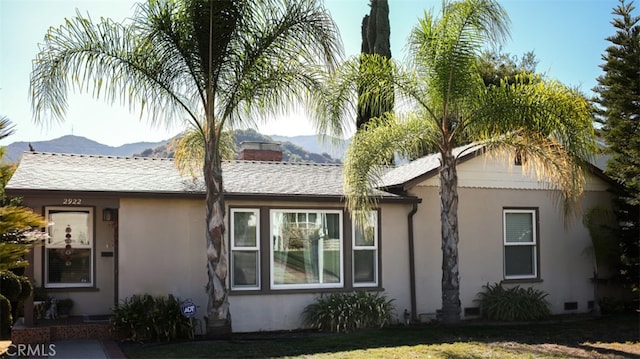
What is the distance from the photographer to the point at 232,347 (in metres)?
9.79

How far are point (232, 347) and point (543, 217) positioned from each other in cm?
817

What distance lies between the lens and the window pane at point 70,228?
12352mm

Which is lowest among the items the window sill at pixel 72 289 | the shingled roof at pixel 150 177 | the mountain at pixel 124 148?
the window sill at pixel 72 289

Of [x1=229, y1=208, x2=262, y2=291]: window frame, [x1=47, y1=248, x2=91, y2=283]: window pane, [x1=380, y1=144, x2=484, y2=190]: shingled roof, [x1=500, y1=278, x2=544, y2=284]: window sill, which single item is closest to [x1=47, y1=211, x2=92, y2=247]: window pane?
[x1=47, y1=248, x2=91, y2=283]: window pane

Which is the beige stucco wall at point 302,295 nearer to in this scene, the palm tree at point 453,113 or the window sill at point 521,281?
the palm tree at point 453,113

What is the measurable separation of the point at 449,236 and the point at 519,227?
10.9 ft

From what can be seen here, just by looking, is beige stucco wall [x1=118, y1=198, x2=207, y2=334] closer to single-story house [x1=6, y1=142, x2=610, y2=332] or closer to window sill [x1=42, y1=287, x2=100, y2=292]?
single-story house [x1=6, y1=142, x2=610, y2=332]

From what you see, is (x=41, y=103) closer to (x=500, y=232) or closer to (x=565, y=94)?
→ (x=565, y=94)

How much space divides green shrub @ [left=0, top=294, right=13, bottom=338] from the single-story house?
0.81m

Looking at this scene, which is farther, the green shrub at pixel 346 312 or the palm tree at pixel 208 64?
the green shrub at pixel 346 312

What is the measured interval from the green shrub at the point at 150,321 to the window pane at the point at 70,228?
2.30 m

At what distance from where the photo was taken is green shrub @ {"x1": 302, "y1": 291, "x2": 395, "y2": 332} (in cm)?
Answer: 1191

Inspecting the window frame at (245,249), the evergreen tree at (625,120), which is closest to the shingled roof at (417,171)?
the window frame at (245,249)

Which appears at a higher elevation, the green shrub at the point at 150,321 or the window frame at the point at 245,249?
the window frame at the point at 245,249
